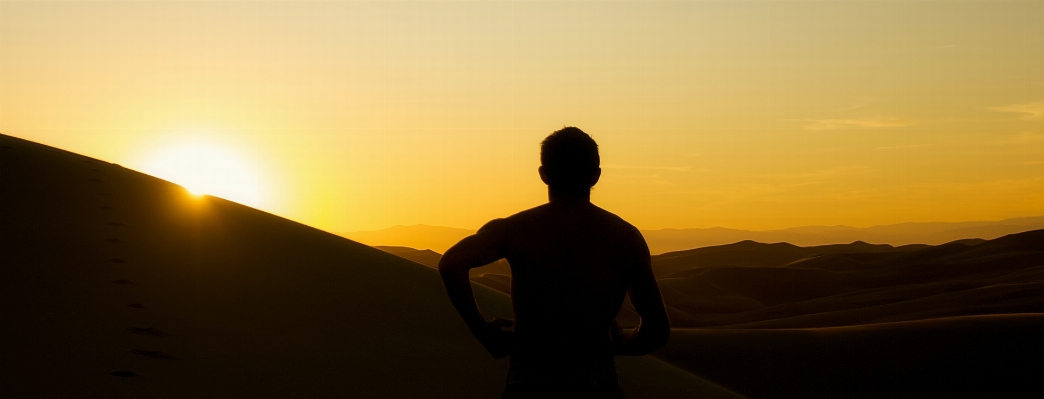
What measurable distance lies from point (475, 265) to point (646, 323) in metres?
0.59

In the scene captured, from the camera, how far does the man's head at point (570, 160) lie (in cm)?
312

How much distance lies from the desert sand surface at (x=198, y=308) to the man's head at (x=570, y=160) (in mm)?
5161

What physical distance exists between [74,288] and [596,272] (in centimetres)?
783

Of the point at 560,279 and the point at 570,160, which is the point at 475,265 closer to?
the point at 560,279

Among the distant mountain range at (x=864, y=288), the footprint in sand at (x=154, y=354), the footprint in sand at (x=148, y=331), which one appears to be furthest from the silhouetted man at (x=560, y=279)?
the distant mountain range at (x=864, y=288)

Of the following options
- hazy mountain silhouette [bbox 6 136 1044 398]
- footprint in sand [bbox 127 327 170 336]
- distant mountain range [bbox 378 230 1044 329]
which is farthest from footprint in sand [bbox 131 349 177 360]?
distant mountain range [bbox 378 230 1044 329]

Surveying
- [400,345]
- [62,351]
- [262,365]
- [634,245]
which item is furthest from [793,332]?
[634,245]

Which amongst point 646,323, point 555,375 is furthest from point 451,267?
point 646,323

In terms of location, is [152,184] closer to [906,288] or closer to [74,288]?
[74,288]

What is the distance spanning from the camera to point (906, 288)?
4341 centimetres

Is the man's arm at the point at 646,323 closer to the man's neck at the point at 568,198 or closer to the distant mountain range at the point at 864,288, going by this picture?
the man's neck at the point at 568,198

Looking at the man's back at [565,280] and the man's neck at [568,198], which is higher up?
the man's neck at [568,198]

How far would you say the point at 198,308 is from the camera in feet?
32.6

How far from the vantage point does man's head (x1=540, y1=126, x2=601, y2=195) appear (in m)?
3.12
